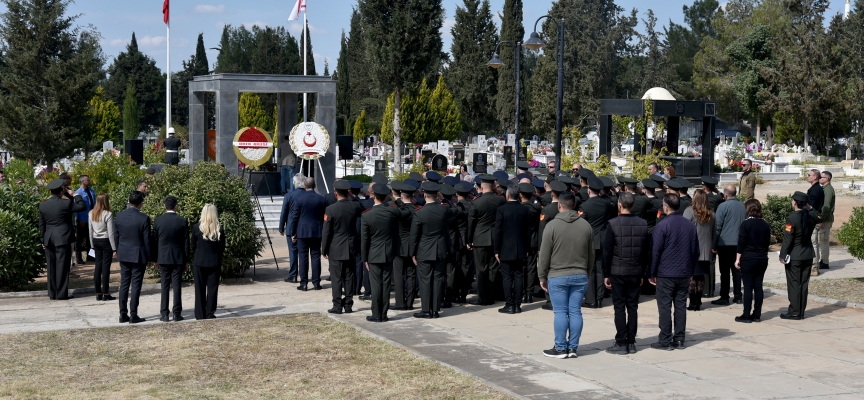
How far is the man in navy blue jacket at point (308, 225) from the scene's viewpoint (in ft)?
44.4

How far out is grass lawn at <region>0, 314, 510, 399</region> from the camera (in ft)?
25.8

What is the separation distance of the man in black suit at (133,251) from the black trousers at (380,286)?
2.71m

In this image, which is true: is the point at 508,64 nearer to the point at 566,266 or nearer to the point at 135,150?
the point at 135,150

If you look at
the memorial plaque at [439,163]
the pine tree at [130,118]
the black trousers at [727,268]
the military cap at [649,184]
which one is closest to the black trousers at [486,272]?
the military cap at [649,184]

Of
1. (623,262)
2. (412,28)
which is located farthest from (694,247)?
(412,28)

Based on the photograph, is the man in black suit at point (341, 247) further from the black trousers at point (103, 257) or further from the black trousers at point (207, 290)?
the black trousers at point (103, 257)

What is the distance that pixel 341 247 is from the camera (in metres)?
11.6

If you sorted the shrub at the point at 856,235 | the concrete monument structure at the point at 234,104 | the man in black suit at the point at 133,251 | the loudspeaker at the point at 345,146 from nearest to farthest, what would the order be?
the man in black suit at the point at 133,251 → the shrub at the point at 856,235 → the concrete monument structure at the point at 234,104 → the loudspeaker at the point at 345,146

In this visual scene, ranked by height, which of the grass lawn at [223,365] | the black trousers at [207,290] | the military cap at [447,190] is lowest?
the grass lawn at [223,365]

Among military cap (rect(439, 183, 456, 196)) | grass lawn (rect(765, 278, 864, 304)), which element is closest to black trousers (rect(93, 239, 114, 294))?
military cap (rect(439, 183, 456, 196))

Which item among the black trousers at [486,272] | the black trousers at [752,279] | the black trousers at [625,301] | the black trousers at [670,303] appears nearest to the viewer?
the black trousers at [625,301]

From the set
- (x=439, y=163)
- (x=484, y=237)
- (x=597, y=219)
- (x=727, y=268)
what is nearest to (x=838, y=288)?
(x=727, y=268)

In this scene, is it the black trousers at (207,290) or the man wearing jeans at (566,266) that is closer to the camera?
the man wearing jeans at (566,266)

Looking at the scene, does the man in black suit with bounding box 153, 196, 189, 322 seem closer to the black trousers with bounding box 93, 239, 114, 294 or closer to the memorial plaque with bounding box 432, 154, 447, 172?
the black trousers with bounding box 93, 239, 114, 294
